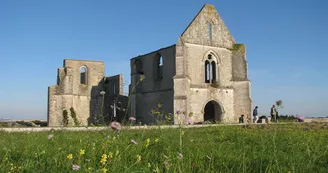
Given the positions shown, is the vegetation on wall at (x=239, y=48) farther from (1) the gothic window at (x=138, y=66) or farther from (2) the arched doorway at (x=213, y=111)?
(1) the gothic window at (x=138, y=66)

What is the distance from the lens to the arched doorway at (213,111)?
2805 cm

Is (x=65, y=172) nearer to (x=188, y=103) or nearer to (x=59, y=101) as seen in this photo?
(x=188, y=103)

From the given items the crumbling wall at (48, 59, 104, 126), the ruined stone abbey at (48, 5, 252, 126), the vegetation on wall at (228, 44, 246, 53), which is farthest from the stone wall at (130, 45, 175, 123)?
the crumbling wall at (48, 59, 104, 126)

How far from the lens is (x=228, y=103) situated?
2833 centimetres

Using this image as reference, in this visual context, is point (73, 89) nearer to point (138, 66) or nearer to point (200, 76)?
point (138, 66)

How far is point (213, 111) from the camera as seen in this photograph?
30.2m

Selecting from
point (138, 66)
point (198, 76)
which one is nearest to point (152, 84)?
point (138, 66)

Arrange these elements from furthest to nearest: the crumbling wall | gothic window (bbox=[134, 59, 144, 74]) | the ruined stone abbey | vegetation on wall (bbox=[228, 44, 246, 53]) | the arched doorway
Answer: the crumbling wall → gothic window (bbox=[134, 59, 144, 74]) → vegetation on wall (bbox=[228, 44, 246, 53]) → the arched doorway → the ruined stone abbey

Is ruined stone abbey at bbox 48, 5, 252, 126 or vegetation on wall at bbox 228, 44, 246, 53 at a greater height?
vegetation on wall at bbox 228, 44, 246, 53

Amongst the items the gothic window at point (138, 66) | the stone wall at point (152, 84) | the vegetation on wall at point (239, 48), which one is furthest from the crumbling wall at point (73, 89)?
the vegetation on wall at point (239, 48)

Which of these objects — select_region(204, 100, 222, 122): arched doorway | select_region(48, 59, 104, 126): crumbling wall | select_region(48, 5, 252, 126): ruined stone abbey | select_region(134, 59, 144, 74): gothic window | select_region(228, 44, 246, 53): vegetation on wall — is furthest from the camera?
select_region(48, 59, 104, 126): crumbling wall

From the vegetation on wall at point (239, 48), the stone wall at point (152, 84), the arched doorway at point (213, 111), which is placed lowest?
the arched doorway at point (213, 111)

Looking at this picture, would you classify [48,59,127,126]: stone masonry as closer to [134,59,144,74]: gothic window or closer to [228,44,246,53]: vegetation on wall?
[134,59,144,74]: gothic window

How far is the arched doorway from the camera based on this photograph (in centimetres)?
2805
